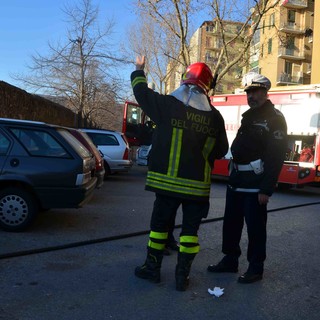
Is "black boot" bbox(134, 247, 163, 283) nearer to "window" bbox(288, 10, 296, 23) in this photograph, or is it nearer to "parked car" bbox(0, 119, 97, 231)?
"parked car" bbox(0, 119, 97, 231)

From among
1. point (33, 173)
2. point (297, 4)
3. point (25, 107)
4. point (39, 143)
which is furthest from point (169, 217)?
point (297, 4)

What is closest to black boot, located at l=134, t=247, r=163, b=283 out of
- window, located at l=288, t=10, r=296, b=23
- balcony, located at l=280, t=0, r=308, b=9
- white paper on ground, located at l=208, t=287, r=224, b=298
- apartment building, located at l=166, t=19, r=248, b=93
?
white paper on ground, located at l=208, t=287, r=224, b=298

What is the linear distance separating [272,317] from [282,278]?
1019 mm

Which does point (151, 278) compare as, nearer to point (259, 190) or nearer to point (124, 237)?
point (259, 190)

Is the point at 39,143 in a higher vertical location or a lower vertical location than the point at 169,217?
higher

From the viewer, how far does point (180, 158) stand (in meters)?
3.79

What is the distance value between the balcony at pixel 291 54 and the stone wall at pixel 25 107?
33.5m

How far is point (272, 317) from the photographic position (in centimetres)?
338

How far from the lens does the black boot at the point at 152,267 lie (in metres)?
3.90

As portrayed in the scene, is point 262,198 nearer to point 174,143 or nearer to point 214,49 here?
point 174,143

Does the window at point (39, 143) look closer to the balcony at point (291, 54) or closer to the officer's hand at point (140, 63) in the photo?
the officer's hand at point (140, 63)

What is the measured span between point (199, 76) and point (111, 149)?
9.46m

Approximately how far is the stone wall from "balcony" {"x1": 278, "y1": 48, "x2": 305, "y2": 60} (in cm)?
3347

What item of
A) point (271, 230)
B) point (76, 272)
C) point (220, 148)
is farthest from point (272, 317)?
point (271, 230)
